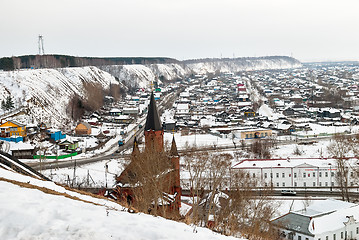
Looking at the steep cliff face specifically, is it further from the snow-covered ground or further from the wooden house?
the snow-covered ground

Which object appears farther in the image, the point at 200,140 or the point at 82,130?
the point at 82,130

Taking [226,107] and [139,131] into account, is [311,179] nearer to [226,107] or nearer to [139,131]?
[139,131]

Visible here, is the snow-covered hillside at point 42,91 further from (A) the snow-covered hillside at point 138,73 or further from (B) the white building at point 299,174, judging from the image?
(A) the snow-covered hillside at point 138,73

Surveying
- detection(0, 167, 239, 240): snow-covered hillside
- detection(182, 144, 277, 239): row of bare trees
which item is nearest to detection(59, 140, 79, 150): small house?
detection(182, 144, 277, 239): row of bare trees

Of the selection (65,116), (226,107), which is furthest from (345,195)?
(226,107)

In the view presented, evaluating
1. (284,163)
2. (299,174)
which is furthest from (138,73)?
(299,174)

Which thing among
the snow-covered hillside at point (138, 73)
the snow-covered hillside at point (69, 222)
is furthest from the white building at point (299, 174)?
the snow-covered hillside at point (138, 73)

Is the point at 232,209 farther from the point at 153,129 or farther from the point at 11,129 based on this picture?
the point at 11,129
